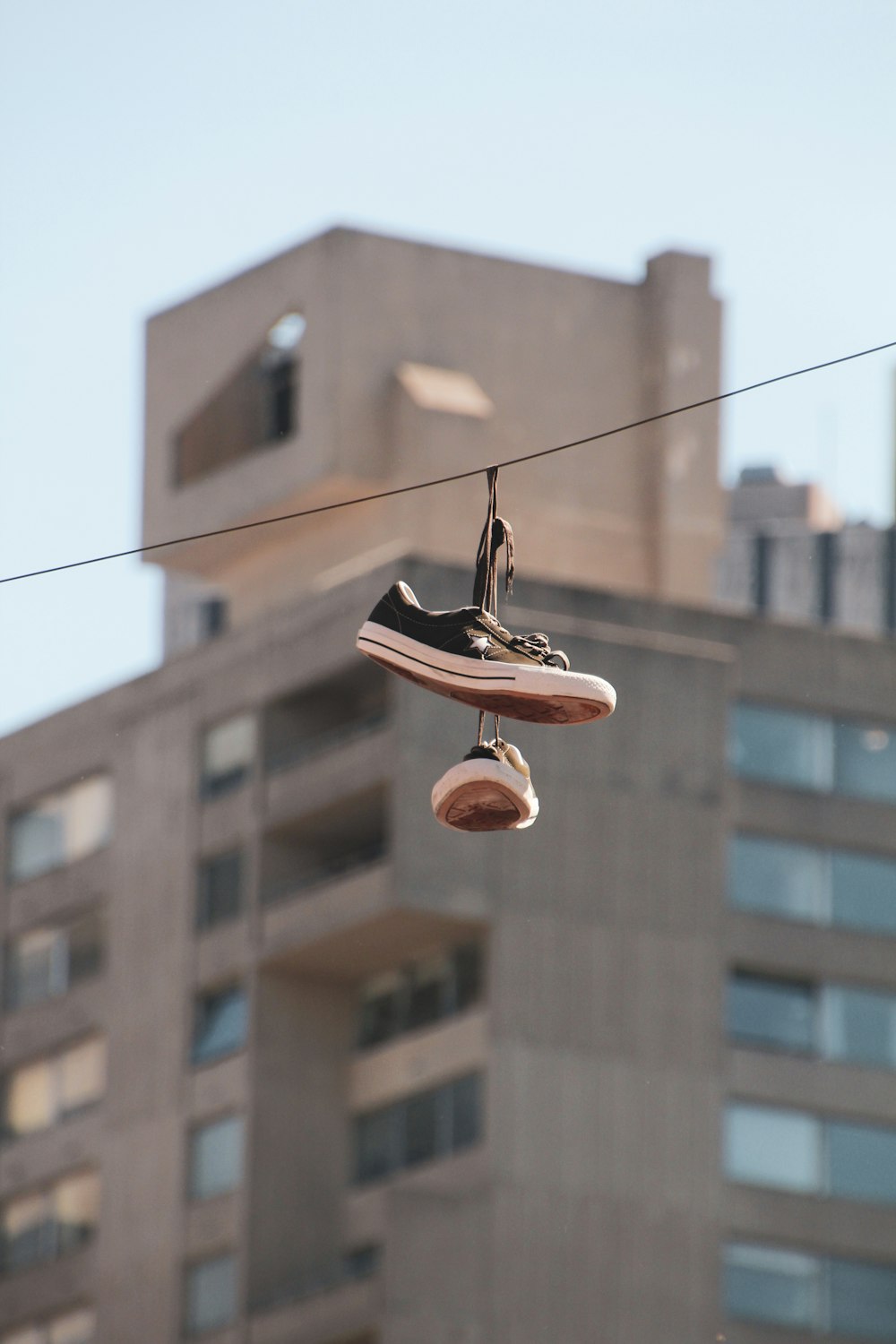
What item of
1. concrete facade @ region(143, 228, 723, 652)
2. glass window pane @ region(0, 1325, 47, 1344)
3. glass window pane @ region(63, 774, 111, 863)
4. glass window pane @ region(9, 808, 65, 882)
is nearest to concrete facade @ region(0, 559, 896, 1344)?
glass window pane @ region(0, 1325, 47, 1344)

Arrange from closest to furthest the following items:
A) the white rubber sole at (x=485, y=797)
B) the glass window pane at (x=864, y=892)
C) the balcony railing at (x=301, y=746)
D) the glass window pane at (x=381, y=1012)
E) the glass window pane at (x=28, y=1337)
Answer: the white rubber sole at (x=485, y=797)
the glass window pane at (x=381, y=1012)
the glass window pane at (x=864, y=892)
the balcony railing at (x=301, y=746)
the glass window pane at (x=28, y=1337)

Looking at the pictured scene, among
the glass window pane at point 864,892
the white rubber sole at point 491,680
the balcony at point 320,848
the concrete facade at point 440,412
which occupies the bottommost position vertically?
the white rubber sole at point 491,680

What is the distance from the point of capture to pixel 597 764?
51.3m

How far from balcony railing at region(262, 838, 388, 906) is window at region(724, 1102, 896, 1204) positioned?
7149 millimetres

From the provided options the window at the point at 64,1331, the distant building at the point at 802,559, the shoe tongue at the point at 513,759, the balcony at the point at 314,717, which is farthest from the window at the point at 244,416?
the distant building at the point at 802,559

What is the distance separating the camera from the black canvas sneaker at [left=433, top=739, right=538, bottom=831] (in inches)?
577

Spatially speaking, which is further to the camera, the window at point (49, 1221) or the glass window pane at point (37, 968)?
the glass window pane at point (37, 968)

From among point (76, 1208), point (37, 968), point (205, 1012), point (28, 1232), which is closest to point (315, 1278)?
point (205, 1012)

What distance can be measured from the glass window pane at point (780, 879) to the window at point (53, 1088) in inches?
445

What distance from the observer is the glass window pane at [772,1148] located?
51469 mm

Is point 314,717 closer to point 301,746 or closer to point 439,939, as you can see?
point 301,746

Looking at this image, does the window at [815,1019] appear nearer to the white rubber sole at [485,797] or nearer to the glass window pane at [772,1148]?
the glass window pane at [772,1148]

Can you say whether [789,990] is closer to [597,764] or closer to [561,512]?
[597,764]

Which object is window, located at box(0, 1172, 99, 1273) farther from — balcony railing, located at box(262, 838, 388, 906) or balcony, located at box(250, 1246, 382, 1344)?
balcony railing, located at box(262, 838, 388, 906)
